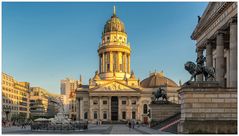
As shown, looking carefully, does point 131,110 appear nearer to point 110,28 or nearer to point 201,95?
point 110,28

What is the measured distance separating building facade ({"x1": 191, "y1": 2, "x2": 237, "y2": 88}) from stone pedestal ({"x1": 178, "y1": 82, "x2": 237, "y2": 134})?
5.87 metres

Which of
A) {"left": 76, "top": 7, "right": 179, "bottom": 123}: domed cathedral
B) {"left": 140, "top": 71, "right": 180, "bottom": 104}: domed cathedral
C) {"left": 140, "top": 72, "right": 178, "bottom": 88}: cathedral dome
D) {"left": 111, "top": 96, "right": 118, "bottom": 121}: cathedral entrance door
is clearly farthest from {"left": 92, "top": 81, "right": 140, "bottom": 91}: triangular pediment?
{"left": 140, "top": 72, "right": 178, "bottom": 88}: cathedral dome

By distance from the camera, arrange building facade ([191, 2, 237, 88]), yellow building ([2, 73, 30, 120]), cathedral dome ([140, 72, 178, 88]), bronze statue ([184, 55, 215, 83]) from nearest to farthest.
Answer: bronze statue ([184, 55, 215, 83]), building facade ([191, 2, 237, 88]), yellow building ([2, 73, 30, 120]), cathedral dome ([140, 72, 178, 88])

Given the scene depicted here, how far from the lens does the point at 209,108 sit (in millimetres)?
41750

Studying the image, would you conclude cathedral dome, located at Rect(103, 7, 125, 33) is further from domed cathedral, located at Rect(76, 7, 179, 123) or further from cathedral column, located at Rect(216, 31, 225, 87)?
cathedral column, located at Rect(216, 31, 225, 87)

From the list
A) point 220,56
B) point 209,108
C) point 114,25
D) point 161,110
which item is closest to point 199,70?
point 209,108

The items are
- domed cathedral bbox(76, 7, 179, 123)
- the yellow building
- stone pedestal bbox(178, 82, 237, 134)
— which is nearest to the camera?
stone pedestal bbox(178, 82, 237, 134)

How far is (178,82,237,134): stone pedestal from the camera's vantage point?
1629 inches

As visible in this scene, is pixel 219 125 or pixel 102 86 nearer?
pixel 219 125

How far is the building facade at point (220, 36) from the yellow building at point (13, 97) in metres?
93.2

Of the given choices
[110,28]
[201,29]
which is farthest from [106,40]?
[201,29]

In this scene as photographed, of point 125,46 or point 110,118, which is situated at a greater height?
point 125,46

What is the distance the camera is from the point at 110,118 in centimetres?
16588

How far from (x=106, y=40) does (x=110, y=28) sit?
192 inches
